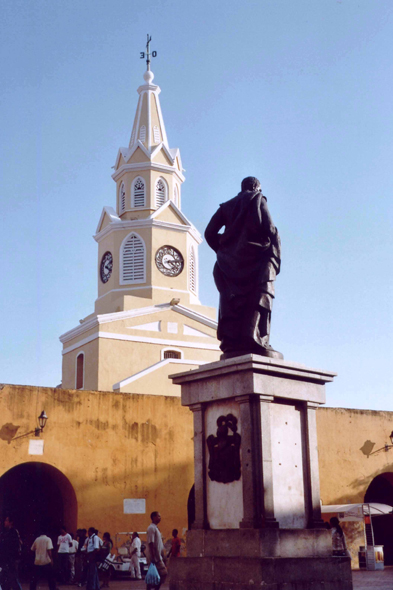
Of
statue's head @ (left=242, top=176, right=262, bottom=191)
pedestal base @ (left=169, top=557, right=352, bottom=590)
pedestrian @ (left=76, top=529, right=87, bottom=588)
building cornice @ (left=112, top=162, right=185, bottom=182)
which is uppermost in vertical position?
building cornice @ (left=112, top=162, right=185, bottom=182)

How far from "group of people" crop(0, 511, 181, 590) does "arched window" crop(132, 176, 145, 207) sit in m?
17.5

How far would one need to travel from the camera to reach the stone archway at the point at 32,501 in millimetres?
18031

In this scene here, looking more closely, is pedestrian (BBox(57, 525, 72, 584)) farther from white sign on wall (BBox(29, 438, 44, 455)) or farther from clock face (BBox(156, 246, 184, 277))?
clock face (BBox(156, 246, 184, 277))

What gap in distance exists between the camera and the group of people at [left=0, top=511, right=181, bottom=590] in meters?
9.14

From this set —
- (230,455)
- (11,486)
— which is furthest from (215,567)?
(11,486)

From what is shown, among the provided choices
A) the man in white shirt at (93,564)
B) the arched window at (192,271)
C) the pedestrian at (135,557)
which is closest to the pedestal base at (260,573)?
the man in white shirt at (93,564)

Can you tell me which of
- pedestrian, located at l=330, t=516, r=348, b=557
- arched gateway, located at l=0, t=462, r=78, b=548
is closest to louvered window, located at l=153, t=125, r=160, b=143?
arched gateway, located at l=0, t=462, r=78, b=548

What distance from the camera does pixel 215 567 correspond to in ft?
23.3

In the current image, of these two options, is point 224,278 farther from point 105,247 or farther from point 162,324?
point 105,247

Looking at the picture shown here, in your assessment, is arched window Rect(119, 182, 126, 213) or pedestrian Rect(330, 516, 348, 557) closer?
pedestrian Rect(330, 516, 348, 557)

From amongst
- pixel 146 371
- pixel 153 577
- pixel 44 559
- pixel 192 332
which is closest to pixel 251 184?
pixel 153 577

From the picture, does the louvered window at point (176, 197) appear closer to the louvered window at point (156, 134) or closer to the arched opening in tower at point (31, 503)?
the louvered window at point (156, 134)

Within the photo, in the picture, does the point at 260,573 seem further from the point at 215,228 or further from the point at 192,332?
the point at 192,332

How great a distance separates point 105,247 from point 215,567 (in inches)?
1049
